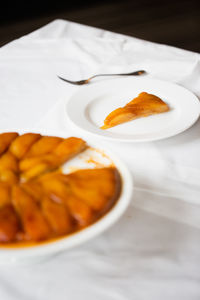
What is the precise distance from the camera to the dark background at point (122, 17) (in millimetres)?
2828

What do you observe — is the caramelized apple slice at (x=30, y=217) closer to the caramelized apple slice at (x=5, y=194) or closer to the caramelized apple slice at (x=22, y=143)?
the caramelized apple slice at (x=5, y=194)

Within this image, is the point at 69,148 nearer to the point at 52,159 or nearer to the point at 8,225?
the point at 52,159

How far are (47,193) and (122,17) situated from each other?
304cm

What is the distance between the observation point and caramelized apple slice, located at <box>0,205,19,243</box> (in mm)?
424

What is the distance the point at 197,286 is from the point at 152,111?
0.39 metres

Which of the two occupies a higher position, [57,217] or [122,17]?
[57,217]

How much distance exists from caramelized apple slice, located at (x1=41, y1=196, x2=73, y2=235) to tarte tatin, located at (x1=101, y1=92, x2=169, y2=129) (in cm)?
32

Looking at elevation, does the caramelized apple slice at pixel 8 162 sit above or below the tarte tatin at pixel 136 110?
above

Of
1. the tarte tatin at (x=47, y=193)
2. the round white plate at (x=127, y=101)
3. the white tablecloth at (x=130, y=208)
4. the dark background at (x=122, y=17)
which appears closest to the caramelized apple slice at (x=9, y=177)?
the tarte tatin at (x=47, y=193)

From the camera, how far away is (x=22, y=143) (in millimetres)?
576

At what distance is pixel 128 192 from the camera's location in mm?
497

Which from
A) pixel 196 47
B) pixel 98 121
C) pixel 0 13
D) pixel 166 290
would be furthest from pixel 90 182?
pixel 0 13

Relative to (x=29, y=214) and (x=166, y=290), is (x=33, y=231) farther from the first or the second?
(x=166, y=290)

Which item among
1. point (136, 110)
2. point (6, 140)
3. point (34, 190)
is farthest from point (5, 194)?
point (136, 110)
